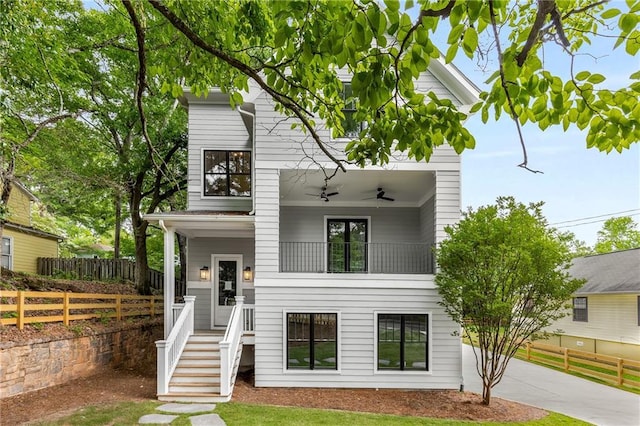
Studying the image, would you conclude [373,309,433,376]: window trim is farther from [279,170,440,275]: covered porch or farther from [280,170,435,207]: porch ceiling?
[280,170,435,207]: porch ceiling

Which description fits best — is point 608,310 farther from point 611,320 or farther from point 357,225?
point 357,225

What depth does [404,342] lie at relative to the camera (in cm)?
893

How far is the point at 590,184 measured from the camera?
22.6m

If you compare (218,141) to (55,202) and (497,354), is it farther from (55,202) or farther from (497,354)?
(55,202)

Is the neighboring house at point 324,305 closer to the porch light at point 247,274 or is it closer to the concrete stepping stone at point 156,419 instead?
the porch light at point 247,274

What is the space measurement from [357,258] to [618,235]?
28.2 metres

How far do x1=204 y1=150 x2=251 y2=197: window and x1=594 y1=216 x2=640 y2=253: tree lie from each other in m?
28.2

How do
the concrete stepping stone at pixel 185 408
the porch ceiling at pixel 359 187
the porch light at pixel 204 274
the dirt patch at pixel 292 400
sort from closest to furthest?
the dirt patch at pixel 292 400 < the concrete stepping stone at pixel 185 408 < the porch ceiling at pixel 359 187 < the porch light at pixel 204 274

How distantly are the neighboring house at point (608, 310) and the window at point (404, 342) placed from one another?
23.9ft

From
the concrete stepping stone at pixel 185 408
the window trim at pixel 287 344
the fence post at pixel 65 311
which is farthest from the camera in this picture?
the window trim at pixel 287 344

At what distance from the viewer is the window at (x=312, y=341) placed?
29.2 feet

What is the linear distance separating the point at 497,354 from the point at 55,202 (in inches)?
771

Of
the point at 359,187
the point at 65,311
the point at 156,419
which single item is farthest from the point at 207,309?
the point at 359,187

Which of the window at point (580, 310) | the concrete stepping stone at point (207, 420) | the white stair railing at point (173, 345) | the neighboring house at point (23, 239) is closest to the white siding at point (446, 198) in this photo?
the concrete stepping stone at point (207, 420)
